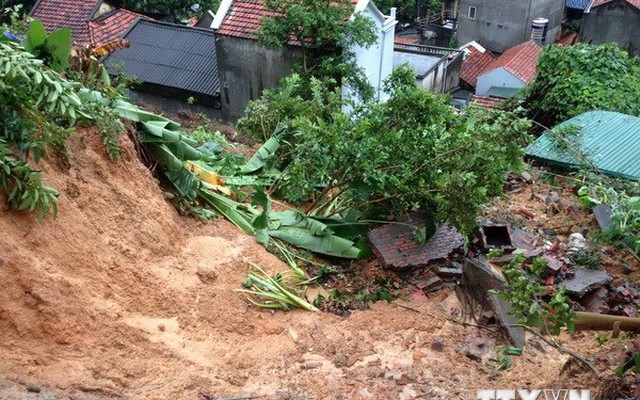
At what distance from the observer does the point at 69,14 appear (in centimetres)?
2102

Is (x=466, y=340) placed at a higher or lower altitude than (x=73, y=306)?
lower

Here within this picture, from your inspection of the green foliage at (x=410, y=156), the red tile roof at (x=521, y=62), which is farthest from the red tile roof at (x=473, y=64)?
the green foliage at (x=410, y=156)

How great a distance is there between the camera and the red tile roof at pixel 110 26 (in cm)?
2002

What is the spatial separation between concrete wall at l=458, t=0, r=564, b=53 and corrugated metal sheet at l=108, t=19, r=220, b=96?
13.7m

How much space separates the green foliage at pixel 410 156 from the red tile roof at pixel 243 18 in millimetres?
8170

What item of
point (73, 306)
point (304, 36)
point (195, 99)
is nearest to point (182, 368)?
point (73, 306)

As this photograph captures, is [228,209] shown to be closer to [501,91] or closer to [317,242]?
[317,242]

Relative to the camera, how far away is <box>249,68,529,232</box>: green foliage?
7.07 metres

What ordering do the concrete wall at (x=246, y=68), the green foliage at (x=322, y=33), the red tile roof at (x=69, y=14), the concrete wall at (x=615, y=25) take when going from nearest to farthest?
the green foliage at (x=322, y=33) < the concrete wall at (x=246, y=68) < the red tile roof at (x=69, y=14) < the concrete wall at (x=615, y=25)

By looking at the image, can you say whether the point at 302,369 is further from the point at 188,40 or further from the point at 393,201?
the point at 188,40

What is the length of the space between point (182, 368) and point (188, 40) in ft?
50.4

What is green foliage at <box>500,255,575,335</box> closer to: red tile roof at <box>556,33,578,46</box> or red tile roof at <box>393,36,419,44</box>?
red tile roof at <box>393,36,419,44</box>

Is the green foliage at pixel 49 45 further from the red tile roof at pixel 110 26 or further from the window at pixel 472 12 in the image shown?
the window at pixel 472 12

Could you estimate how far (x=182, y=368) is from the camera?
5.23 meters
